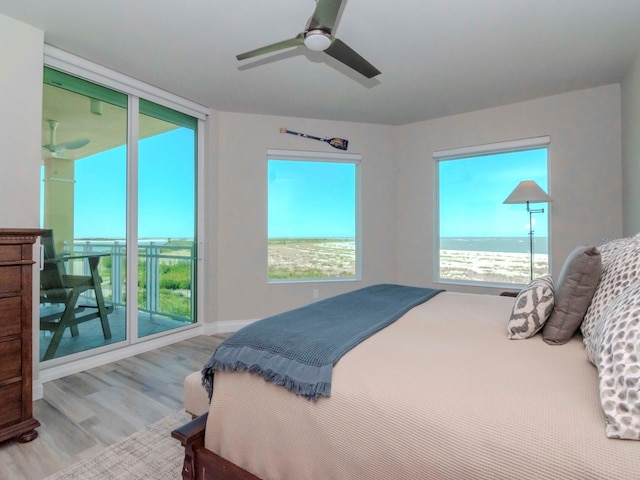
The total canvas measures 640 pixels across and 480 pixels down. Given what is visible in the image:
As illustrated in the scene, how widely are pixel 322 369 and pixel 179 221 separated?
9.95 feet

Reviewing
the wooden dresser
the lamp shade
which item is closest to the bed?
the wooden dresser

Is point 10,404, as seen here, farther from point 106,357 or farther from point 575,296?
point 575,296

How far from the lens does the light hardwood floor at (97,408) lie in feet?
5.46

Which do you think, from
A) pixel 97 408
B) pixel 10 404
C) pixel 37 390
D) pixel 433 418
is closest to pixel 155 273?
pixel 37 390

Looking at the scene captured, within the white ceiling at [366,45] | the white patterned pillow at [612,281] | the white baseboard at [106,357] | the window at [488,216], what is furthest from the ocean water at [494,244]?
the white baseboard at [106,357]

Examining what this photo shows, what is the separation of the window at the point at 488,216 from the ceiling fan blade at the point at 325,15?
266 cm

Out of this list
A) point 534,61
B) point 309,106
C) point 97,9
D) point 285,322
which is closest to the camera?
point 285,322

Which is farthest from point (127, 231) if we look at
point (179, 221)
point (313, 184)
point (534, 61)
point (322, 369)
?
point (534, 61)

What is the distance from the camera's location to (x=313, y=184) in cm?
429

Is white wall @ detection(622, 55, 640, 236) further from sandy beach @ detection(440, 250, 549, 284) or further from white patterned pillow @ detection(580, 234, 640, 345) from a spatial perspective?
white patterned pillow @ detection(580, 234, 640, 345)

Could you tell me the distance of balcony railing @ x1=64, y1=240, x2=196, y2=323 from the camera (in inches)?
119

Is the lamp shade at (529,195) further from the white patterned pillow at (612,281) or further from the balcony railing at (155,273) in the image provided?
the balcony railing at (155,273)

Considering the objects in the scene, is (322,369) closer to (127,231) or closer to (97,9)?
(97,9)

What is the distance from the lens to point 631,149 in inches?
112
